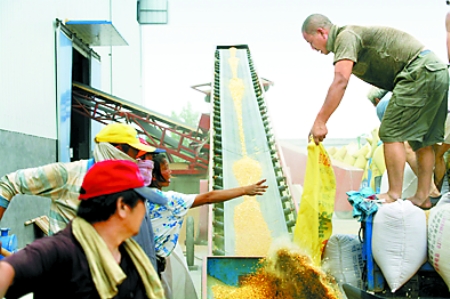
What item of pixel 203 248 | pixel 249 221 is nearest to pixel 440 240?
pixel 249 221

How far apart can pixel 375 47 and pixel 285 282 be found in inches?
66.1

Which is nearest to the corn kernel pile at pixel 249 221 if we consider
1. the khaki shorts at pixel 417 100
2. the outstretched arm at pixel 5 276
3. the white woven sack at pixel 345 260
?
the white woven sack at pixel 345 260

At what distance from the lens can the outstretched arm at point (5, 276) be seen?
4.43ft

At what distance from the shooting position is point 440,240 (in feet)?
8.48

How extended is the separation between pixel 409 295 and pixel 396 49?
1608mm

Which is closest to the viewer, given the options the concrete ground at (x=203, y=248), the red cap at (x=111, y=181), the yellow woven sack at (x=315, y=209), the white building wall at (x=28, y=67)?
the red cap at (x=111, y=181)

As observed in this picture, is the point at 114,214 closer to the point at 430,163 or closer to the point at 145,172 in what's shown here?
the point at 145,172

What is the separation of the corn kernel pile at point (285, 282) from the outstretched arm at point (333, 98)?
78 centimetres

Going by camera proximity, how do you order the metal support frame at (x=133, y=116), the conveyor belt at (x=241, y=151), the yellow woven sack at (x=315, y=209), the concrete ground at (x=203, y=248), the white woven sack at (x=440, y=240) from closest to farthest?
the white woven sack at (x=440, y=240) < the yellow woven sack at (x=315, y=209) < the conveyor belt at (x=241, y=151) < the concrete ground at (x=203, y=248) < the metal support frame at (x=133, y=116)

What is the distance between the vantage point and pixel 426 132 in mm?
3311

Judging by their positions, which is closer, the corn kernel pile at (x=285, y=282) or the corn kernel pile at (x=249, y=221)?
the corn kernel pile at (x=285, y=282)

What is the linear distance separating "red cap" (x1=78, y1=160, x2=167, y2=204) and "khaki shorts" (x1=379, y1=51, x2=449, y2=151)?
2.15 m

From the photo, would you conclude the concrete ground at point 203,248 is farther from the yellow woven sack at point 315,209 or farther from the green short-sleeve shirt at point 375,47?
the green short-sleeve shirt at point 375,47

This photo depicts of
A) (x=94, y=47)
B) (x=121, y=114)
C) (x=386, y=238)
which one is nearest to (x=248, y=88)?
(x=121, y=114)
